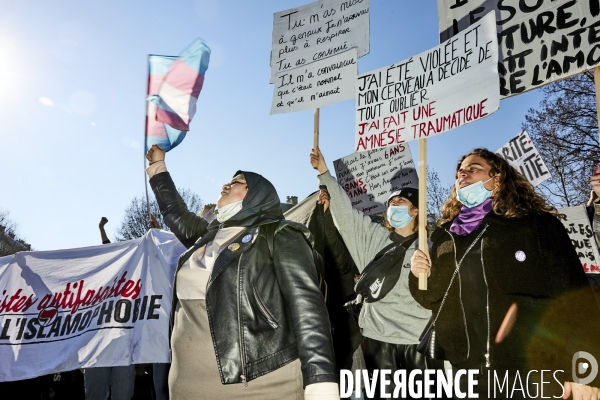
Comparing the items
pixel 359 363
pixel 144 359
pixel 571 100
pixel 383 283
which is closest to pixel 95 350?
pixel 144 359

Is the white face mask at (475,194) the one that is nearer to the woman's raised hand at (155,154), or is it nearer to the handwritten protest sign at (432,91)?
the handwritten protest sign at (432,91)

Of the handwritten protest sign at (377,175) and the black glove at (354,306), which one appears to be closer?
the black glove at (354,306)

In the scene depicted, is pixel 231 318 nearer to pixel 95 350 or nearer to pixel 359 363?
pixel 359 363

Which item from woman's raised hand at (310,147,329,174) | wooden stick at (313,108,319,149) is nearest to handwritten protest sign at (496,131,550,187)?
wooden stick at (313,108,319,149)

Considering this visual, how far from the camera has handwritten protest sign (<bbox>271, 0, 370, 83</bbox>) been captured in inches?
191

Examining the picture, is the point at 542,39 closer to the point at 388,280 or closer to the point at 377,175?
the point at 388,280

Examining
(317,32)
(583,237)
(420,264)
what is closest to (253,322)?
(420,264)

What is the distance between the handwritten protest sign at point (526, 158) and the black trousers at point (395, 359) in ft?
11.1

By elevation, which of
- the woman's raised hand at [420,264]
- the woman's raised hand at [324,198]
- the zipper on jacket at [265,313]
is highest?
the woman's raised hand at [324,198]

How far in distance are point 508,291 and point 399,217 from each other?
5.41ft

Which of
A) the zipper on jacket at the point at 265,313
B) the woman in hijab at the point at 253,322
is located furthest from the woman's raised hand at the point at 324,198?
the zipper on jacket at the point at 265,313

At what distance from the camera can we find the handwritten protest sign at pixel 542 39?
358cm

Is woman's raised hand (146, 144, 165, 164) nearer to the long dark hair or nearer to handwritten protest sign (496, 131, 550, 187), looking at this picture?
the long dark hair

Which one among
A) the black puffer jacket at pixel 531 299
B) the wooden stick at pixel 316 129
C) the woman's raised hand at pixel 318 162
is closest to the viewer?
the black puffer jacket at pixel 531 299
